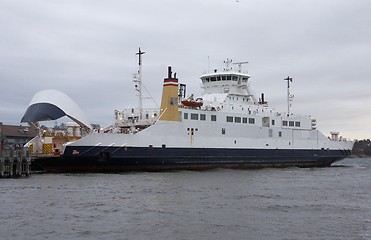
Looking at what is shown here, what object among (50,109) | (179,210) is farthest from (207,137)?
(179,210)

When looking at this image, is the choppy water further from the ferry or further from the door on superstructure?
the door on superstructure

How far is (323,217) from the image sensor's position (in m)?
18.2

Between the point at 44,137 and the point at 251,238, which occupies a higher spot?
the point at 44,137

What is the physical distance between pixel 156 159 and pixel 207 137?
5435 mm

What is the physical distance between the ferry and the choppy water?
6.60 m

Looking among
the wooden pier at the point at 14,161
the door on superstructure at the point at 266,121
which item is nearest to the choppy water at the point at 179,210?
the wooden pier at the point at 14,161

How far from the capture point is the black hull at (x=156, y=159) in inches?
1368

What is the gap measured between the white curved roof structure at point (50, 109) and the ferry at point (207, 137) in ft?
8.81

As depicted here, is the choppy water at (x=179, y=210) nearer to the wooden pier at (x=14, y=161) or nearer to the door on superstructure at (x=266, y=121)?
the wooden pier at (x=14, y=161)

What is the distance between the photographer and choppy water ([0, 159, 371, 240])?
1551 centimetres

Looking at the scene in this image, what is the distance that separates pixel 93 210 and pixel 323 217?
8.65 metres

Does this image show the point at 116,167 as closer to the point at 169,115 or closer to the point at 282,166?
the point at 169,115

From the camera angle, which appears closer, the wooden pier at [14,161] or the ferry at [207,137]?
the wooden pier at [14,161]

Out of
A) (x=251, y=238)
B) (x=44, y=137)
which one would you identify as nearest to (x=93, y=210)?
(x=251, y=238)
